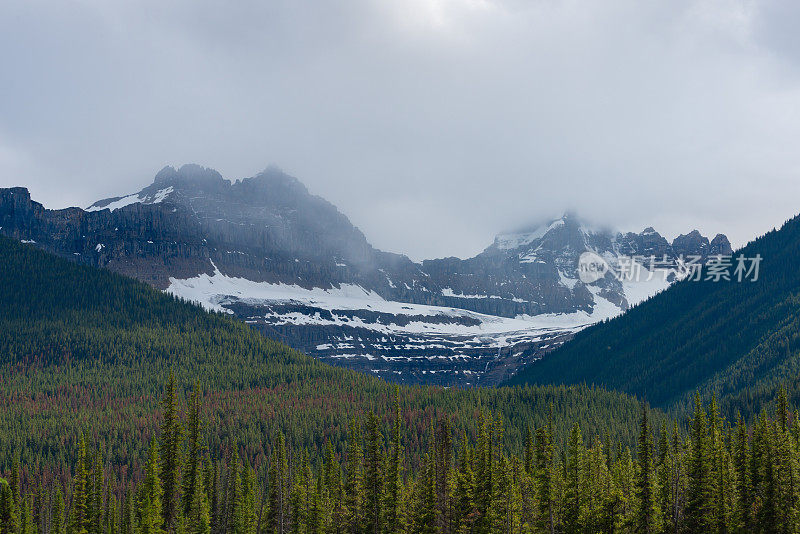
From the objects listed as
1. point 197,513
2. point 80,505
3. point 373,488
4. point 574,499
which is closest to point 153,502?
point 80,505

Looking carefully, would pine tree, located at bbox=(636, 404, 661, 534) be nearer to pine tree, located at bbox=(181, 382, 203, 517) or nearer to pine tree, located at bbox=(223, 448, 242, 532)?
pine tree, located at bbox=(181, 382, 203, 517)

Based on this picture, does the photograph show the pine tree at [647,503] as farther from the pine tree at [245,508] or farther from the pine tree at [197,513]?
the pine tree at [197,513]

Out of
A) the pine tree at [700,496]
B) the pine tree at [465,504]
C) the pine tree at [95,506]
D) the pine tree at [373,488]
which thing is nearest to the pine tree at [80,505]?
the pine tree at [95,506]

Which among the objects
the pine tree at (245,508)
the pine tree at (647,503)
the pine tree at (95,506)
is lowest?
the pine tree at (245,508)

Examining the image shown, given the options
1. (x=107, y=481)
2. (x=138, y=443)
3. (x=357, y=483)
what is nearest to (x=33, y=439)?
(x=138, y=443)

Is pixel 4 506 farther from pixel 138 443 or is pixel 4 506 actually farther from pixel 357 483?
pixel 138 443

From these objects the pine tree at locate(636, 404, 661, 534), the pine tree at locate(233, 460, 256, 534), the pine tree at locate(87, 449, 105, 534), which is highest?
the pine tree at locate(636, 404, 661, 534)

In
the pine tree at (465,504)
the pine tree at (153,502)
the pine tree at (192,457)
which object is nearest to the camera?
the pine tree at (153,502)

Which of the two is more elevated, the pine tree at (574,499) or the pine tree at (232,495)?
the pine tree at (574,499)

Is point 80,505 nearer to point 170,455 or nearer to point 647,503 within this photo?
point 170,455

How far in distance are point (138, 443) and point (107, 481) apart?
1465 inches

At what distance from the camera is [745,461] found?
92312 mm

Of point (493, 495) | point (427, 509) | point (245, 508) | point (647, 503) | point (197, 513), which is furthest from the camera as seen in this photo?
point (245, 508)

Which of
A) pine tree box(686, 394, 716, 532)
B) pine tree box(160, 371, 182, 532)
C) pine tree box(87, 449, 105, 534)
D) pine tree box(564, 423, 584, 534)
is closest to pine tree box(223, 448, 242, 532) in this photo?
pine tree box(87, 449, 105, 534)
